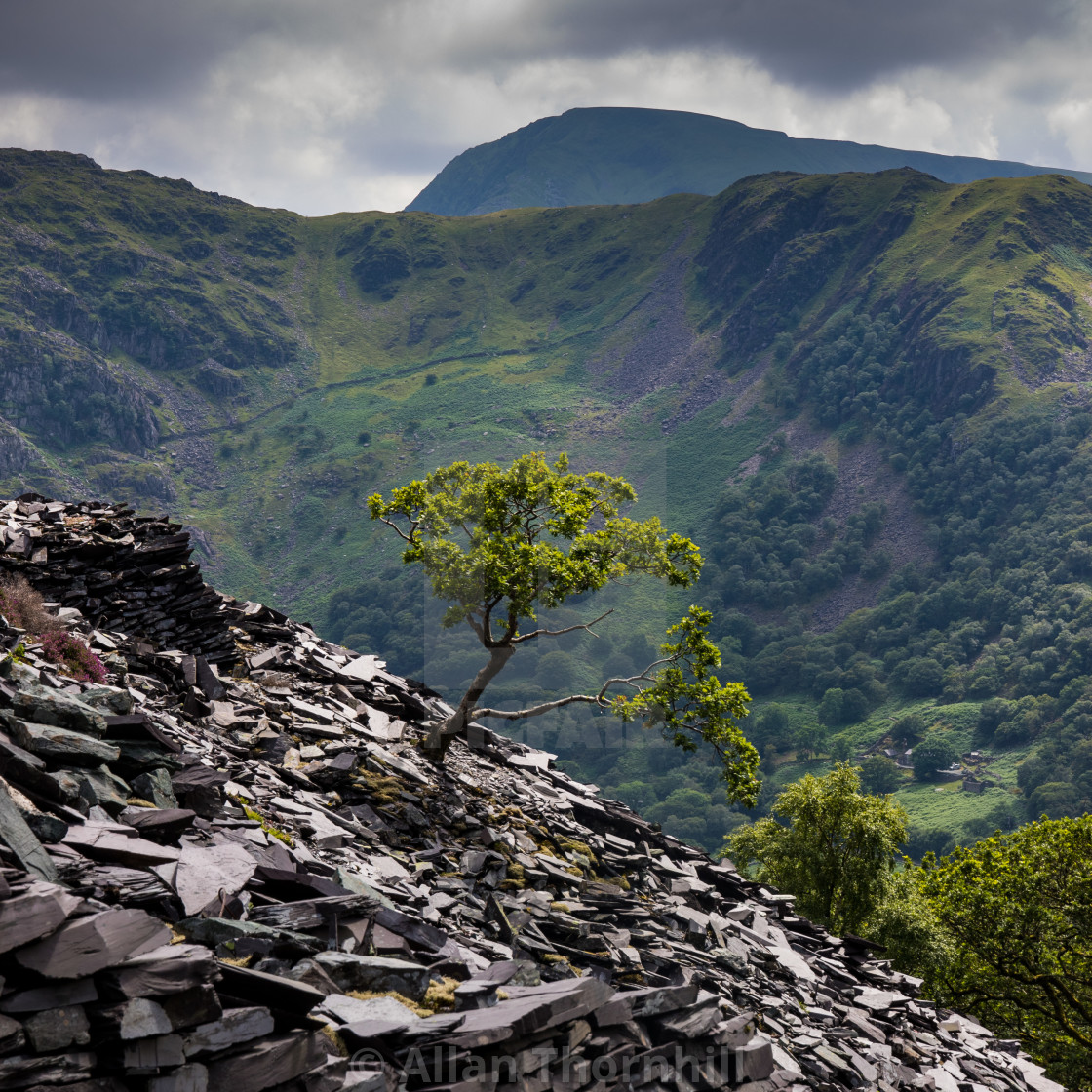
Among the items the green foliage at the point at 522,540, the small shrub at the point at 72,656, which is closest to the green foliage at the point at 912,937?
the green foliage at the point at 522,540

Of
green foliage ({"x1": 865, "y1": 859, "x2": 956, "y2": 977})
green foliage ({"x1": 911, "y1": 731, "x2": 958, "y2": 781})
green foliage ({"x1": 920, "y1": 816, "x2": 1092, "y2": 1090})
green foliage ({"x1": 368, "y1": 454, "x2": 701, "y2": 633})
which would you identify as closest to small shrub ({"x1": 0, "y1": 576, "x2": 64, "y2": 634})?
green foliage ({"x1": 368, "y1": 454, "x2": 701, "y2": 633})

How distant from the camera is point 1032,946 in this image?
3634cm

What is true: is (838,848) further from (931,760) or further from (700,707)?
(931,760)

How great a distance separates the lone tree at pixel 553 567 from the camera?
2634 cm

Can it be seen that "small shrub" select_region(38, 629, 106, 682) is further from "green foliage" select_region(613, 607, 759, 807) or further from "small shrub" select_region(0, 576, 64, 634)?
"green foliage" select_region(613, 607, 759, 807)

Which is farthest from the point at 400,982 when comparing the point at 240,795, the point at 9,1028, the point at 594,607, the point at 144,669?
the point at 594,607

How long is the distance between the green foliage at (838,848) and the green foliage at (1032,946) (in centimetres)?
302

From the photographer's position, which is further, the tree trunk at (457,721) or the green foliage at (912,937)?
the green foliage at (912,937)

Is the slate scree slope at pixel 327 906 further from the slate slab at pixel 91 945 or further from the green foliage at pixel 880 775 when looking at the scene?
the green foliage at pixel 880 775

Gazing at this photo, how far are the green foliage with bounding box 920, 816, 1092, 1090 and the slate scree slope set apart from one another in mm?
10045

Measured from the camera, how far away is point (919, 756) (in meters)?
181

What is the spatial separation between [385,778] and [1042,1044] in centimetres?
2893

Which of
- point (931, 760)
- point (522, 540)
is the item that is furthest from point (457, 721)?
point (931, 760)

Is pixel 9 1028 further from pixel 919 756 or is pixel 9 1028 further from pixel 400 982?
pixel 919 756
